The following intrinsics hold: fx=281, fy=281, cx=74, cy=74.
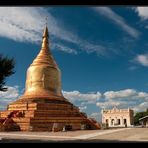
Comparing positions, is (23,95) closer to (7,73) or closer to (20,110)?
(20,110)

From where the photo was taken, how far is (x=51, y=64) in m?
32.9

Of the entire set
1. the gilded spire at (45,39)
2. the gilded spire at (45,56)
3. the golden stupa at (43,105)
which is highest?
the gilded spire at (45,39)

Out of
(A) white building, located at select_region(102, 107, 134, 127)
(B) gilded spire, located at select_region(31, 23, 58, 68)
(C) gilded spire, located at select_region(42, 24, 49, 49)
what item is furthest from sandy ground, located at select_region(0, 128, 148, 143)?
(A) white building, located at select_region(102, 107, 134, 127)

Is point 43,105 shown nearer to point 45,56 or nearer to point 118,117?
point 45,56

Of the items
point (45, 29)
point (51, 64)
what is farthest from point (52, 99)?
point (45, 29)

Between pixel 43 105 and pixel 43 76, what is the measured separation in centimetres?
591

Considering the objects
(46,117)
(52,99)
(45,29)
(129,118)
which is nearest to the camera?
(46,117)

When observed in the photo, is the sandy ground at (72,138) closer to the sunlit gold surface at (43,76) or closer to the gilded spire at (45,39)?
the sunlit gold surface at (43,76)

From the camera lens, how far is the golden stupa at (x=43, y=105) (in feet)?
82.6

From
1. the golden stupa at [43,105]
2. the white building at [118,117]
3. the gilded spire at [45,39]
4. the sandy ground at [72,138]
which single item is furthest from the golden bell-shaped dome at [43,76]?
the white building at [118,117]

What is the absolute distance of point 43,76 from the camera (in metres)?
32.2

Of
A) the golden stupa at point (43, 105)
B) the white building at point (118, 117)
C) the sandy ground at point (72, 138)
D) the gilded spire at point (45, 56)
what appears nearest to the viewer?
the sandy ground at point (72, 138)
